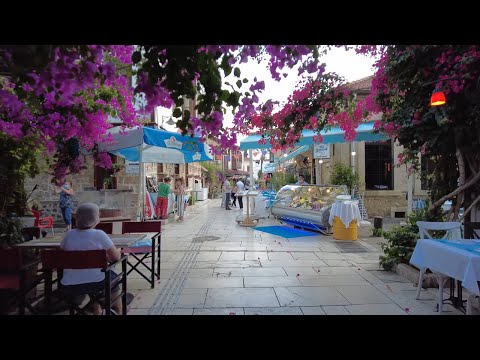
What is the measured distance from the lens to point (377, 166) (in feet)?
42.3

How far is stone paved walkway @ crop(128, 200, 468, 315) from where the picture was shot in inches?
157

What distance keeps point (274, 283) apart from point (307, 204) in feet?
16.6

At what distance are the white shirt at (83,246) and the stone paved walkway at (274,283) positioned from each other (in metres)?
0.88

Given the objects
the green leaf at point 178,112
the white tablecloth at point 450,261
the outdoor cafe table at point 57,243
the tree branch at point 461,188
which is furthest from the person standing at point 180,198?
the green leaf at point 178,112

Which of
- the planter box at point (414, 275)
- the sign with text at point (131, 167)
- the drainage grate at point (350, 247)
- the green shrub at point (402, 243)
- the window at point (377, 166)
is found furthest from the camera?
the window at point (377, 166)

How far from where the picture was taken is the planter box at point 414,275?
462cm

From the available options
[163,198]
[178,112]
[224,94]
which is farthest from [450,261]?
[163,198]

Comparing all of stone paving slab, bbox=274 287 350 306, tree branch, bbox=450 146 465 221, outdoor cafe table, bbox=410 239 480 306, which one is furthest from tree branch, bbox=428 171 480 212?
stone paving slab, bbox=274 287 350 306

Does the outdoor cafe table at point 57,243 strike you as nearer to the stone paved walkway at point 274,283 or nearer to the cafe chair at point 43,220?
the stone paved walkway at point 274,283

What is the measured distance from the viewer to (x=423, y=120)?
4.70 meters

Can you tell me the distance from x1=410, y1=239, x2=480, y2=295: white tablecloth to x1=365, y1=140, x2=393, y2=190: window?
30.3ft
